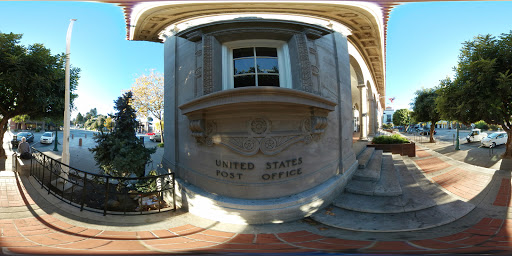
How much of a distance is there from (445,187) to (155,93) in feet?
46.0

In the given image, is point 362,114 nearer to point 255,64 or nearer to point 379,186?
point 379,186

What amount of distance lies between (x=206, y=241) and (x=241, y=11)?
4437 millimetres

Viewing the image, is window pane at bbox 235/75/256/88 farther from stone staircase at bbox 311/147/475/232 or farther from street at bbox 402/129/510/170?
street at bbox 402/129/510/170

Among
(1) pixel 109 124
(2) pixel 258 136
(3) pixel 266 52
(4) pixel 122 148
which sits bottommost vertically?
(4) pixel 122 148

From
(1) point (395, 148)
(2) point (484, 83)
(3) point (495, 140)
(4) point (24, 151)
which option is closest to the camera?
(4) point (24, 151)

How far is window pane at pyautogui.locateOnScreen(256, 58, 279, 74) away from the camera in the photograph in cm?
426


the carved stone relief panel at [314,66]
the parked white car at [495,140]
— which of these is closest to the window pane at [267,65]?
the carved stone relief panel at [314,66]

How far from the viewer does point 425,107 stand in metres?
17.8

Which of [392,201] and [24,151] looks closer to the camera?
[392,201]

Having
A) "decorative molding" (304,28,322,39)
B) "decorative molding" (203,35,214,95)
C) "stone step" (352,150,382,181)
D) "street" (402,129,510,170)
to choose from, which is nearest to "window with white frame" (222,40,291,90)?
"decorative molding" (203,35,214,95)

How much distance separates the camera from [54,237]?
125 inches

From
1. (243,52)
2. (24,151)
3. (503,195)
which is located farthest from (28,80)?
(503,195)

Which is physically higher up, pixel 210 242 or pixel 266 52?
pixel 266 52

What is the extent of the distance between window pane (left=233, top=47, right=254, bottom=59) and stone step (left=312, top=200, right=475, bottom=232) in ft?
12.2
